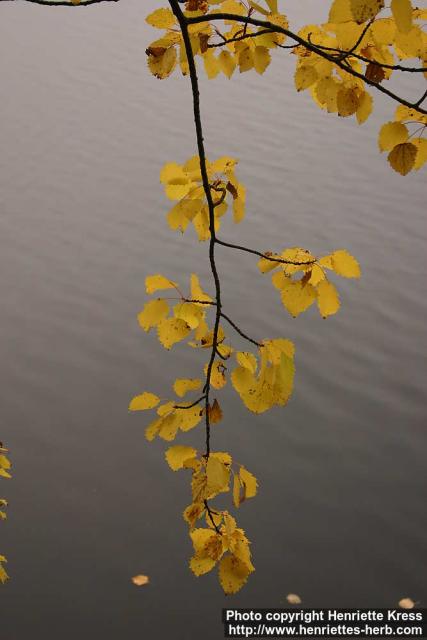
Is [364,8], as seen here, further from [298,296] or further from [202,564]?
[202,564]

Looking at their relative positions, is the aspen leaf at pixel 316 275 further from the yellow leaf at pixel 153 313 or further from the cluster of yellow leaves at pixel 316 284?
the yellow leaf at pixel 153 313

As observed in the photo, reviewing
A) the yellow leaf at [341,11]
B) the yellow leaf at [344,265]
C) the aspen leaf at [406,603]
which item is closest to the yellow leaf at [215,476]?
the yellow leaf at [344,265]

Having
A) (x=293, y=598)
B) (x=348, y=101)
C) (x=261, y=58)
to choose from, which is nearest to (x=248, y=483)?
(x=348, y=101)

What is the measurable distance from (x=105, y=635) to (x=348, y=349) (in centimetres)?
234

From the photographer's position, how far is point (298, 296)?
103 cm

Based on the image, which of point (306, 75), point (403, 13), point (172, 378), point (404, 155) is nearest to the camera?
point (403, 13)

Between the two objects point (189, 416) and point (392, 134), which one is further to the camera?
point (189, 416)

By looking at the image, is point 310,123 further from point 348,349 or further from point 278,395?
point 278,395

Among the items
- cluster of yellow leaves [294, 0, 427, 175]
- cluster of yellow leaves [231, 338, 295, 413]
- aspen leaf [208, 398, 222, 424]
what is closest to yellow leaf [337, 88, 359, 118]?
cluster of yellow leaves [294, 0, 427, 175]

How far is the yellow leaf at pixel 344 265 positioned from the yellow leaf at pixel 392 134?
16 cm

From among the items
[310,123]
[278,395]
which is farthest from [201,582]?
[310,123]

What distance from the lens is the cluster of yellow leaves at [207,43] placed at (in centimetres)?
101

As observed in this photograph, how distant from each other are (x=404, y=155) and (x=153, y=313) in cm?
45

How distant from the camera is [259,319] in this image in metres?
4.60
